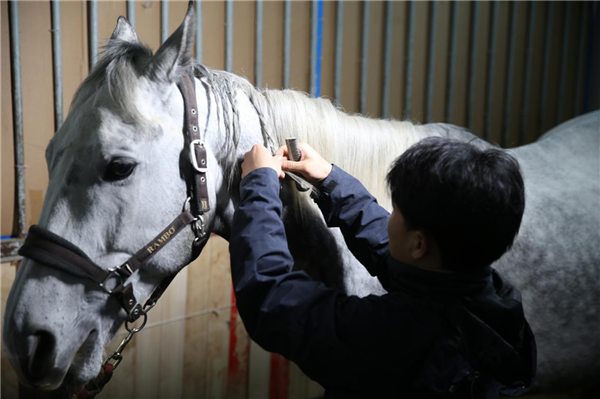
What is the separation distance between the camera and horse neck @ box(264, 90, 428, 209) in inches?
46.2

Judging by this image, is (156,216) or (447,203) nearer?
(447,203)

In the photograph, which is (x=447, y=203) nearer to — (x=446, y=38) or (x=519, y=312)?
(x=519, y=312)

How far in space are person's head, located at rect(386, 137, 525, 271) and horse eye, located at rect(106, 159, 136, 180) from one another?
53 centimetres

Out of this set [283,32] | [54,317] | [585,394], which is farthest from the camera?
[283,32]

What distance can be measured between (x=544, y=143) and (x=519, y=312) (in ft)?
4.25

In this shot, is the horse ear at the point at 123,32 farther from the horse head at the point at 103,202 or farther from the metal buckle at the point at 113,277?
the metal buckle at the point at 113,277

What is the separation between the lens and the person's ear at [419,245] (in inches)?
32.9

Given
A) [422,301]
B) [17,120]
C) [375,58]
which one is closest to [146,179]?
[422,301]

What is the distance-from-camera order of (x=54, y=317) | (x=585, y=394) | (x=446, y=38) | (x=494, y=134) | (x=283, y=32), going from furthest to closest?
1. (x=494, y=134)
2. (x=446, y=38)
3. (x=283, y=32)
4. (x=585, y=394)
5. (x=54, y=317)

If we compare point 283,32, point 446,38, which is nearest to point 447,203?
point 283,32

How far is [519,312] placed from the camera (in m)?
0.85

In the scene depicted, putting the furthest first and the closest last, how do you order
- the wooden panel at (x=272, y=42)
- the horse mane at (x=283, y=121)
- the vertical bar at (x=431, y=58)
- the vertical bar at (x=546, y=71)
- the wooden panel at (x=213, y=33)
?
the vertical bar at (x=546, y=71), the vertical bar at (x=431, y=58), the wooden panel at (x=272, y=42), the wooden panel at (x=213, y=33), the horse mane at (x=283, y=121)

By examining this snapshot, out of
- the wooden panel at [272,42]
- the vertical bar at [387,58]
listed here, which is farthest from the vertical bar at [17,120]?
the vertical bar at [387,58]

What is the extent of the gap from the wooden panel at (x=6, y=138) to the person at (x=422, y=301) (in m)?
1.38
